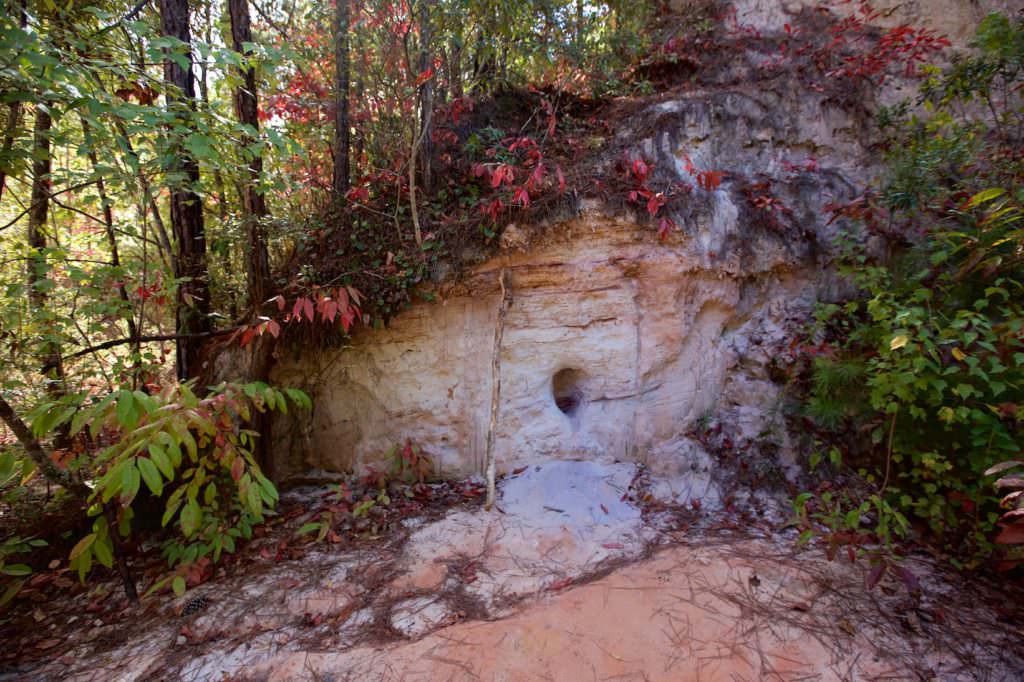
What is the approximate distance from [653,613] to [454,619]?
3.47 ft

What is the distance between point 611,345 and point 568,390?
647 mm

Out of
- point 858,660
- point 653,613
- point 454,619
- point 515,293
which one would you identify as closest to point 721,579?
point 653,613

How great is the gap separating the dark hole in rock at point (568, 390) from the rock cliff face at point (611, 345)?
0.01 meters

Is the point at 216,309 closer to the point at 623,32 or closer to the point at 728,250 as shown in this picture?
the point at 728,250

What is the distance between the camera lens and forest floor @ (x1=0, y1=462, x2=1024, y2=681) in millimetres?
2232

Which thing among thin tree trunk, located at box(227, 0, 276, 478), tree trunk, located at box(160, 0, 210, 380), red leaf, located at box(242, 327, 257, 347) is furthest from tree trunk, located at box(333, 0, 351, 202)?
red leaf, located at box(242, 327, 257, 347)

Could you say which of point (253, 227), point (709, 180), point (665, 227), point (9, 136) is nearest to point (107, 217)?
point (253, 227)

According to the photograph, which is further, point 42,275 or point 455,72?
point 455,72

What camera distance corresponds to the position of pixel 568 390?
4.36 meters

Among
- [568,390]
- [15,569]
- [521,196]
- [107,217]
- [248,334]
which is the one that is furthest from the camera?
[568,390]

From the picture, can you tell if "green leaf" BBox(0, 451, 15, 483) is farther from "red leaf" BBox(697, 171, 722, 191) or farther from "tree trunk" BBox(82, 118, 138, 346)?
"red leaf" BBox(697, 171, 722, 191)

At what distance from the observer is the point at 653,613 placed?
98.7 inches

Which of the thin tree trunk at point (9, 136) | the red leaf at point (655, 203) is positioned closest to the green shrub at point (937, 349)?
the red leaf at point (655, 203)

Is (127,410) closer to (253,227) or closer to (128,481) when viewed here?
(128,481)
